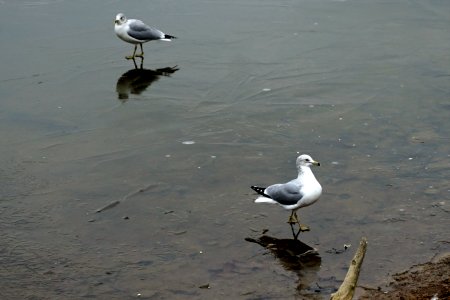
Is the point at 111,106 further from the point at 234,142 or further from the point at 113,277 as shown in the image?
the point at 113,277

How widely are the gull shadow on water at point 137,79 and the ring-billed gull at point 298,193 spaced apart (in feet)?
14.8

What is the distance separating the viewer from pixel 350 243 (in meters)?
8.50

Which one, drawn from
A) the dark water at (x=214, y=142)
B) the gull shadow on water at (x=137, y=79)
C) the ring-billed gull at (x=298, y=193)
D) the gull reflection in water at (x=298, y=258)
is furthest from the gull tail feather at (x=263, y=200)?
the gull shadow on water at (x=137, y=79)

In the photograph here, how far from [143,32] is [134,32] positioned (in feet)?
0.56

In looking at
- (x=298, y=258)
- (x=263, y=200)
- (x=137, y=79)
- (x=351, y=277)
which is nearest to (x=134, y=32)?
(x=137, y=79)

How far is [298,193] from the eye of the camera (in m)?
8.66

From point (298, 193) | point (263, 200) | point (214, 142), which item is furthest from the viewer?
point (214, 142)

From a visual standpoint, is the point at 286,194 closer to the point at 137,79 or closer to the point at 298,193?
the point at 298,193

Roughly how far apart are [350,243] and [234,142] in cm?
307

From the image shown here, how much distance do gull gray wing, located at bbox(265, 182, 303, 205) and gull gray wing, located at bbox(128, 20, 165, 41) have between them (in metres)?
6.23

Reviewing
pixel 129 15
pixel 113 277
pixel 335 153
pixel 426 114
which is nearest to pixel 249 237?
pixel 113 277

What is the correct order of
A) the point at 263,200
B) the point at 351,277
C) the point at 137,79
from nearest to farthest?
the point at 351,277 < the point at 263,200 < the point at 137,79

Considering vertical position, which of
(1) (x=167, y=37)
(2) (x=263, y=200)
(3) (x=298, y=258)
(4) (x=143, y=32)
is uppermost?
(4) (x=143, y=32)

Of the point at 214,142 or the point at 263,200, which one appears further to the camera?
the point at 214,142
